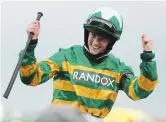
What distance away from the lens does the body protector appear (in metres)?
2.18

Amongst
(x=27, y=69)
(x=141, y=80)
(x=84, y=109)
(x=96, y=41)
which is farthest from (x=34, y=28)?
(x=141, y=80)

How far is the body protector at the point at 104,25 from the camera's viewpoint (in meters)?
2.18

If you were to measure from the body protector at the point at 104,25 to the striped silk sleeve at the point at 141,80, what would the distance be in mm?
138

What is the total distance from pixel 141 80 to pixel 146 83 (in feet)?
0.09

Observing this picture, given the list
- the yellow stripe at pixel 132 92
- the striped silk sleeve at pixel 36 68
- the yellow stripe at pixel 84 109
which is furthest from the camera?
the yellow stripe at pixel 132 92

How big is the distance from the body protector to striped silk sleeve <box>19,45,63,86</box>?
0.50 feet

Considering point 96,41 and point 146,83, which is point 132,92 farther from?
point 96,41

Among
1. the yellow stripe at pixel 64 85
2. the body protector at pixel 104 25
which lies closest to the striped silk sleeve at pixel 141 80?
the body protector at pixel 104 25

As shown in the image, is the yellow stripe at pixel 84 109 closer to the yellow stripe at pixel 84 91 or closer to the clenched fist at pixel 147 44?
the yellow stripe at pixel 84 91

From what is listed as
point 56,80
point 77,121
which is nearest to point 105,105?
point 56,80

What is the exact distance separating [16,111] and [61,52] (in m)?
0.34

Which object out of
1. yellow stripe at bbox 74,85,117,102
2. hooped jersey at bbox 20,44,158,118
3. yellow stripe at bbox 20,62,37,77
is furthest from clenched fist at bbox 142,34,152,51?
yellow stripe at bbox 20,62,37,77

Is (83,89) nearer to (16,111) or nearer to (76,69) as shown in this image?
(76,69)

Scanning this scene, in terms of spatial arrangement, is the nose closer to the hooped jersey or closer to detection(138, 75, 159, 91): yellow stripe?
the hooped jersey
